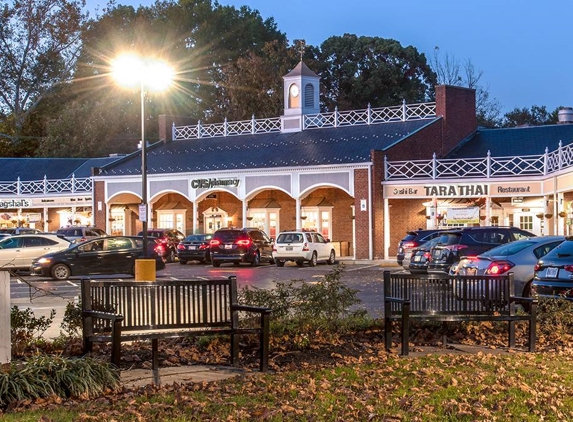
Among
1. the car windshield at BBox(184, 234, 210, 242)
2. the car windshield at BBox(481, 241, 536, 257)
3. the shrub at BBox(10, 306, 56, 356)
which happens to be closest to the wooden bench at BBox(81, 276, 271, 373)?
the shrub at BBox(10, 306, 56, 356)

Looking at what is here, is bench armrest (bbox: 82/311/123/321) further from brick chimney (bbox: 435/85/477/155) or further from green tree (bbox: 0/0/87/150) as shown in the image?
green tree (bbox: 0/0/87/150)

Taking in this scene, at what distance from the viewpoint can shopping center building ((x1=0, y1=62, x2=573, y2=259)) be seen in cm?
4553

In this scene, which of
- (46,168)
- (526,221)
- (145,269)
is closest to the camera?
(145,269)

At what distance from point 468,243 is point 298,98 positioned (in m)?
30.5

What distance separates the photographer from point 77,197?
60719 millimetres

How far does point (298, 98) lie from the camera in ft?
190

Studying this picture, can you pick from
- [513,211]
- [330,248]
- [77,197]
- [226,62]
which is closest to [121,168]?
[77,197]

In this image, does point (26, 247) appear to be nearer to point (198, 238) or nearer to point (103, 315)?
point (198, 238)

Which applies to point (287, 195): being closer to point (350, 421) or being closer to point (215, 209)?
point (215, 209)

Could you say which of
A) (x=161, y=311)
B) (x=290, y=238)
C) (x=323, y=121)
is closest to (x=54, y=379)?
(x=161, y=311)

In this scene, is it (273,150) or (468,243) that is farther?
(273,150)

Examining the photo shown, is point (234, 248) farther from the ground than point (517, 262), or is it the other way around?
point (517, 262)

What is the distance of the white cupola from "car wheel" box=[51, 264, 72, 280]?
83.4 ft

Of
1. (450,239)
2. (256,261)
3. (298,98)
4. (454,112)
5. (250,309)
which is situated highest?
(298,98)
